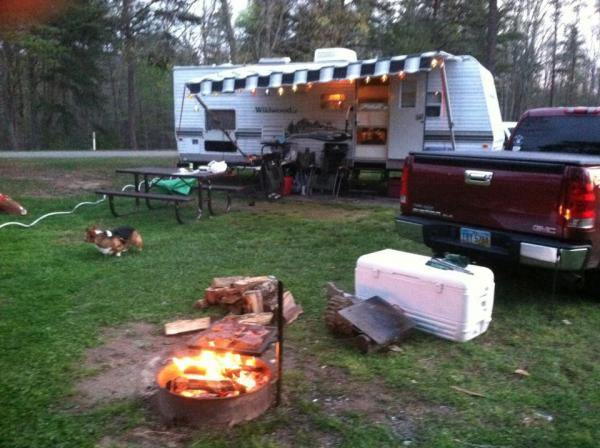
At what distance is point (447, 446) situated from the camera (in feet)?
9.11

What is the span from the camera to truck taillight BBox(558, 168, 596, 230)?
4.12 metres

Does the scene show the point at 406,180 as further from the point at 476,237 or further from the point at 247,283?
the point at 247,283

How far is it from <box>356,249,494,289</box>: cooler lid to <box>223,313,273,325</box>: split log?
861 millimetres

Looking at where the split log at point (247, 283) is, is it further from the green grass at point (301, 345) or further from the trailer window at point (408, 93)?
the trailer window at point (408, 93)

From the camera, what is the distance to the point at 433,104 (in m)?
11.2

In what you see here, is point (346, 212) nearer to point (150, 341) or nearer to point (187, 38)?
point (150, 341)

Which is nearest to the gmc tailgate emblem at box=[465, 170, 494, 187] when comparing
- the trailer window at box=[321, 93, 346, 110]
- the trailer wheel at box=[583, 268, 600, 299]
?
the trailer wheel at box=[583, 268, 600, 299]

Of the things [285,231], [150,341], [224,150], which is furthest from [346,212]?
[150,341]

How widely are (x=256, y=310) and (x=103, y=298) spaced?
1501mm

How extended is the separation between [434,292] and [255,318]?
4.37ft

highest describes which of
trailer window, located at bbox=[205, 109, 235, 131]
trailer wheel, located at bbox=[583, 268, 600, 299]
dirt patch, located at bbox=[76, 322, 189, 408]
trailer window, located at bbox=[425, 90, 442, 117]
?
trailer window, located at bbox=[425, 90, 442, 117]

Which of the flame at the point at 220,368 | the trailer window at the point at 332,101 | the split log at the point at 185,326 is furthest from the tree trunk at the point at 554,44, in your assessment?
the flame at the point at 220,368

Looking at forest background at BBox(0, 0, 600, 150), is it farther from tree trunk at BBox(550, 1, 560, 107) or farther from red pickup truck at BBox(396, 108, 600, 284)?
red pickup truck at BBox(396, 108, 600, 284)

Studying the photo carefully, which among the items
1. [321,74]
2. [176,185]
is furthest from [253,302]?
[176,185]
